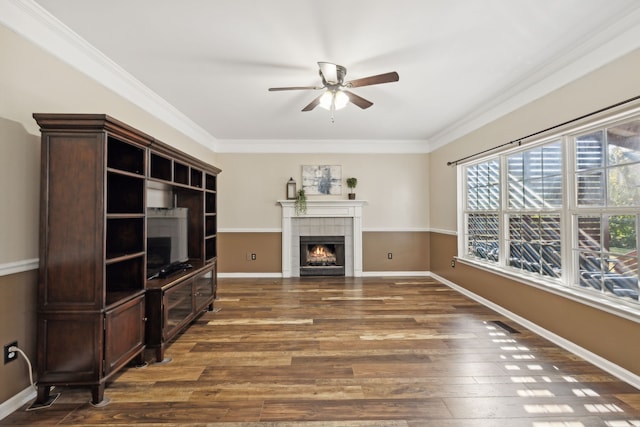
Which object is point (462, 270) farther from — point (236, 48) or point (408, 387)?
point (236, 48)

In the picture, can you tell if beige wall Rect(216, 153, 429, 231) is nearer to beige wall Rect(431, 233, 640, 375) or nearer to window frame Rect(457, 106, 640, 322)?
beige wall Rect(431, 233, 640, 375)

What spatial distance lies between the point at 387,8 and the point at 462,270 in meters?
3.77

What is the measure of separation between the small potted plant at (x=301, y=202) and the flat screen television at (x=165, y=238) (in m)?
2.29

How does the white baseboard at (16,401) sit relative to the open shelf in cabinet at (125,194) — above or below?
below

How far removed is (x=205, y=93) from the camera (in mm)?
3342

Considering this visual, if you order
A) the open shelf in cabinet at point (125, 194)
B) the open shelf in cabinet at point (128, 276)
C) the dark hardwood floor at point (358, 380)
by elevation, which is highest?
the open shelf in cabinet at point (125, 194)

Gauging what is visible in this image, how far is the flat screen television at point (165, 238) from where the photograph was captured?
2.69 metres

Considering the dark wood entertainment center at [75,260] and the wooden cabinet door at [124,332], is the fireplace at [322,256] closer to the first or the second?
the wooden cabinet door at [124,332]

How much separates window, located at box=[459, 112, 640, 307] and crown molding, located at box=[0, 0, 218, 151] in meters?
4.29

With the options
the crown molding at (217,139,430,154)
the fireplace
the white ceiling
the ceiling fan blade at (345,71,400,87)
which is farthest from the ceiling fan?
the fireplace

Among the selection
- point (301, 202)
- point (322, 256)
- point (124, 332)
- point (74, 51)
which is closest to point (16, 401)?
point (124, 332)

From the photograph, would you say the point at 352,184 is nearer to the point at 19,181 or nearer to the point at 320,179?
the point at 320,179

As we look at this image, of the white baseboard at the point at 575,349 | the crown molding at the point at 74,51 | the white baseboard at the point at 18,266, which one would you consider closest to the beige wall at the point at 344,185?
the crown molding at the point at 74,51

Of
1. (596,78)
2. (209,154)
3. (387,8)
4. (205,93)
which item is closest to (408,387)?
(387,8)
